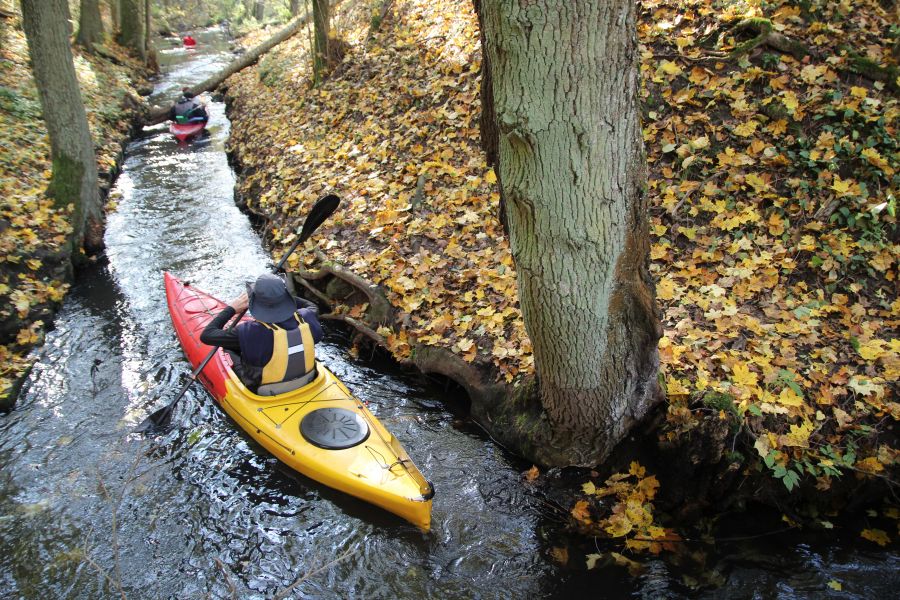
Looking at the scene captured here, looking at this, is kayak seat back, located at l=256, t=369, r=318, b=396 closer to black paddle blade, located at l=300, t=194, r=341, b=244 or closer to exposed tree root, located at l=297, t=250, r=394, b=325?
exposed tree root, located at l=297, t=250, r=394, b=325

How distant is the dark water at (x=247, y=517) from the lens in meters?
3.83

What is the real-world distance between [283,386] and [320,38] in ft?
28.2

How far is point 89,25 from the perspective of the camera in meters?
15.5

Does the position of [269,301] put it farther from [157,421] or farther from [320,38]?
[320,38]

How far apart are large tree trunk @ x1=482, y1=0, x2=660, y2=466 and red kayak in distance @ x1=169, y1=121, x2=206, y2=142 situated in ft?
38.7

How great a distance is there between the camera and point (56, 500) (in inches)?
174

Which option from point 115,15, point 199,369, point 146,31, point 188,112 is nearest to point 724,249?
point 199,369

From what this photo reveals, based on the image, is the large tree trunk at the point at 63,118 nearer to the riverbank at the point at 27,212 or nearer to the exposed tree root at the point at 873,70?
the riverbank at the point at 27,212

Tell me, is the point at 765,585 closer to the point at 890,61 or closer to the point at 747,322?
the point at 747,322

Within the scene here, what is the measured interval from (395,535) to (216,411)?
2.36 meters

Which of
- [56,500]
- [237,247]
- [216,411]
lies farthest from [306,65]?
[56,500]

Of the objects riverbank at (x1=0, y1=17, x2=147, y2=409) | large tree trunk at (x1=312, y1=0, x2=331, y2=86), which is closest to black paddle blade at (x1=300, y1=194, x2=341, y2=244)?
riverbank at (x1=0, y1=17, x2=147, y2=409)

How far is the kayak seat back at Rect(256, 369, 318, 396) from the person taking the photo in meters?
4.96

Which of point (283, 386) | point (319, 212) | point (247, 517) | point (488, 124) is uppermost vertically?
point (488, 124)
